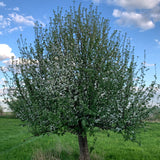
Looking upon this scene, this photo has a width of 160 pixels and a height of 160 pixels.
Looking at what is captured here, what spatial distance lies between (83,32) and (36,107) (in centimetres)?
532

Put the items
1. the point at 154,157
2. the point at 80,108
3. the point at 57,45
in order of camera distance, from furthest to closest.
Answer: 1. the point at 154,157
2. the point at 57,45
3. the point at 80,108

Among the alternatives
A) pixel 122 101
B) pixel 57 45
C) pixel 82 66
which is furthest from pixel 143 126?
pixel 57 45

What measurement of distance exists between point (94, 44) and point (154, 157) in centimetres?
1213

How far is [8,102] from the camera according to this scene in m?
12.1

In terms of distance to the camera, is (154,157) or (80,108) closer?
(80,108)

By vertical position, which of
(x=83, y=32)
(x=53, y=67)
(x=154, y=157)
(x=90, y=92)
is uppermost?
(x=83, y=32)

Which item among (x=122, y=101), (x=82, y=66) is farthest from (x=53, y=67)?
(x=122, y=101)

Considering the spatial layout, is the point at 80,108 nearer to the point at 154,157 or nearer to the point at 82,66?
the point at 82,66

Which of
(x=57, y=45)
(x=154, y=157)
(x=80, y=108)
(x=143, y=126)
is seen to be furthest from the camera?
(x=154, y=157)

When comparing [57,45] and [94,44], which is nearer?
[94,44]

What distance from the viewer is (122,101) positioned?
34.6 feet

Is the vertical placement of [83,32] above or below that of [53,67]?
above

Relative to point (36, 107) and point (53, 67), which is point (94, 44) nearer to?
point (53, 67)

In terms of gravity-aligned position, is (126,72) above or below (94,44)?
below
